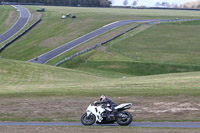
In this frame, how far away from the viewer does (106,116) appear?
775 inches

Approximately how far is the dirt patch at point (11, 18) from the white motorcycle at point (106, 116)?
109 metres

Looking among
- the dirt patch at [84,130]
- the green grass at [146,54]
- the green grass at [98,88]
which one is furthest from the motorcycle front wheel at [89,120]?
the green grass at [146,54]

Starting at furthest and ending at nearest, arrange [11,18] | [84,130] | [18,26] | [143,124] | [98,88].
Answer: [11,18], [18,26], [98,88], [143,124], [84,130]

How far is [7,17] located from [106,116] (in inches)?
4828

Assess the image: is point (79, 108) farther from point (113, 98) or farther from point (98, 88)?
point (98, 88)

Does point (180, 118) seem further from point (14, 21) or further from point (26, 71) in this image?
point (14, 21)

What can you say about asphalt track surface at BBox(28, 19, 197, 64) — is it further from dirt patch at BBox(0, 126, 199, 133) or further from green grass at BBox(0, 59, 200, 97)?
dirt patch at BBox(0, 126, 199, 133)

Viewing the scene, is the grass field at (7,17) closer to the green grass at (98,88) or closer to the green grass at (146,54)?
the green grass at (146,54)

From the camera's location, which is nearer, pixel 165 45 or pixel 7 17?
pixel 165 45

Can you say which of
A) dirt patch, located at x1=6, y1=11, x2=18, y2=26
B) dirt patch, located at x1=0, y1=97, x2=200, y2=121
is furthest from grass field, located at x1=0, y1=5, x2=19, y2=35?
dirt patch, located at x1=0, y1=97, x2=200, y2=121

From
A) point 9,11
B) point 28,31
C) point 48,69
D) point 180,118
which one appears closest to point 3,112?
point 180,118

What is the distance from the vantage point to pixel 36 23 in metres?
126

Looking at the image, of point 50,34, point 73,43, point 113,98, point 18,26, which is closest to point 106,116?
point 113,98

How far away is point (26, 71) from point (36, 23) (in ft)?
247
